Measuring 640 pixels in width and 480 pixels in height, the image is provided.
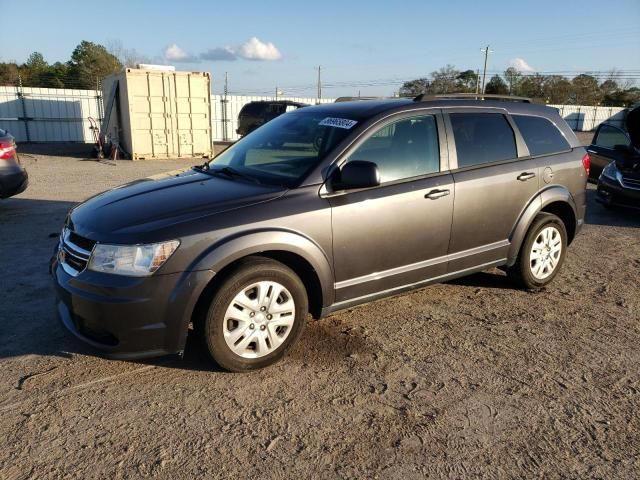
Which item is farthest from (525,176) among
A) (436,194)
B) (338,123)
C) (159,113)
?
(159,113)

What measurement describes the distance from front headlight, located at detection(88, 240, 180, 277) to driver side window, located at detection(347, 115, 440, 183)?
1.46m

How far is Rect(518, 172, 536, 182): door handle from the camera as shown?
4543mm

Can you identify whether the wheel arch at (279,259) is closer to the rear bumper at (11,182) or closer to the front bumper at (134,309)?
the front bumper at (134,309)

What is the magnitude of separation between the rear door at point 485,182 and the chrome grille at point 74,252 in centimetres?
270

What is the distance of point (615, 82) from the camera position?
61969mm

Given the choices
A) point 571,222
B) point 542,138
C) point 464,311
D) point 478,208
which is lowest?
point 464,311

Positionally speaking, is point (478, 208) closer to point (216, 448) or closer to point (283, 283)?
point (283, 283)

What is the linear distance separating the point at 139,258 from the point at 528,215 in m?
3.38

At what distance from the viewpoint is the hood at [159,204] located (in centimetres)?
314

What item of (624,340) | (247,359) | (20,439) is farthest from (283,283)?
(624,340)

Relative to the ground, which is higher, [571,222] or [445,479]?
[571,222]

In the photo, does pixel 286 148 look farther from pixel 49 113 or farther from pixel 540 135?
pixel 49 113

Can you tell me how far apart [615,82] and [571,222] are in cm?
6841

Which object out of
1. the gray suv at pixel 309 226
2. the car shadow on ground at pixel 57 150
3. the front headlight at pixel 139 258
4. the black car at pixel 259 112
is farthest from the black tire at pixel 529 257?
the car shadow on ground at pixel 57 150
